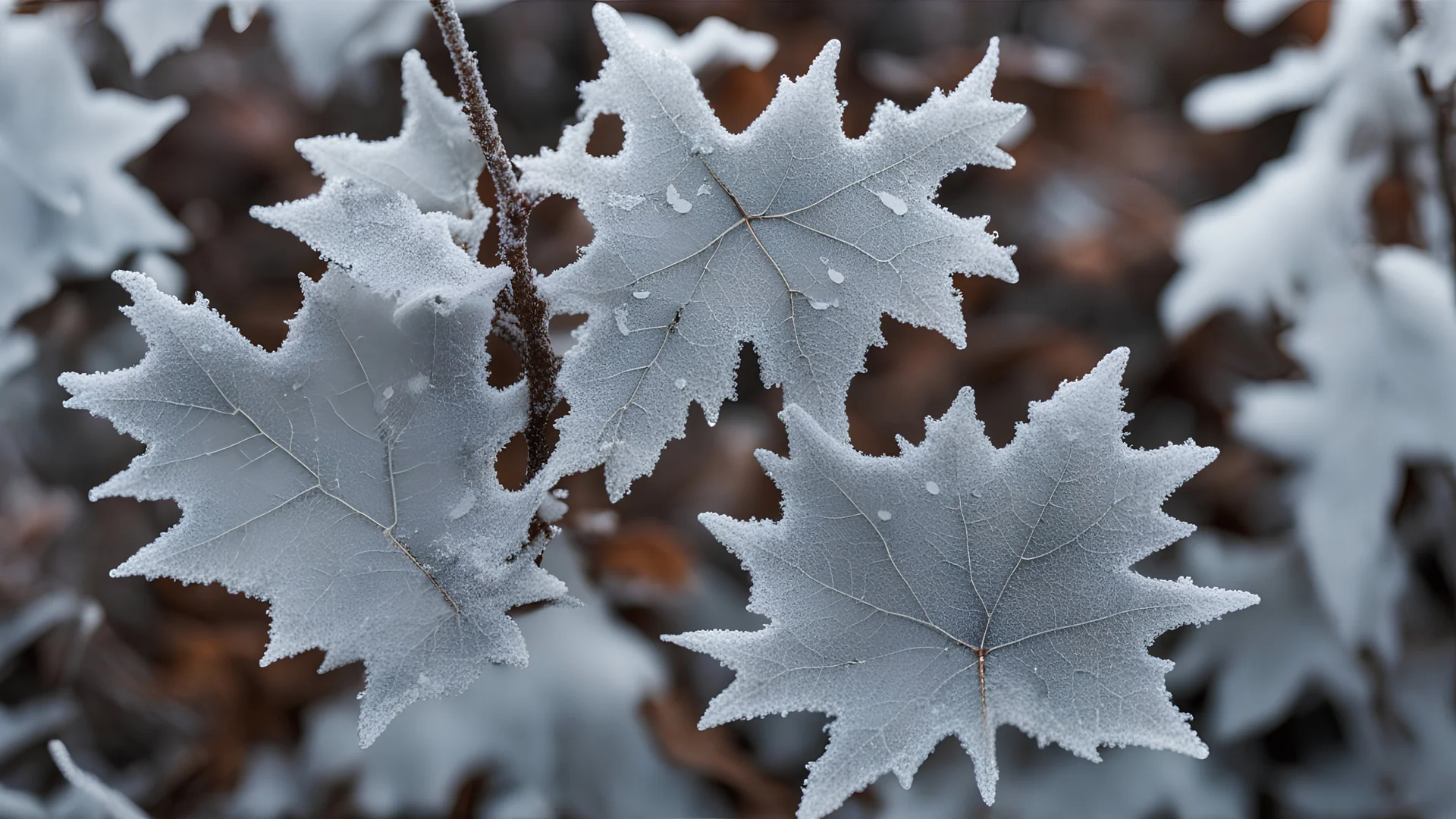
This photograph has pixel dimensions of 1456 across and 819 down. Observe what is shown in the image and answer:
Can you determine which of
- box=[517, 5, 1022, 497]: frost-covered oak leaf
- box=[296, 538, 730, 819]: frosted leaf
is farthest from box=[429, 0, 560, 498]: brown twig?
box=[296, 538, 730, 819]: frosted leaf

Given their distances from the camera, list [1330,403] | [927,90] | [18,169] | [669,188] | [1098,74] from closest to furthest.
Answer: [669,188], [18,169], [1330,403], [927,90], [1098,74]

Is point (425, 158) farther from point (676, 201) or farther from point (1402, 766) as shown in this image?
point (1402, 766)

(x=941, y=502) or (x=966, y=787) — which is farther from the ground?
(x=941, y=502)

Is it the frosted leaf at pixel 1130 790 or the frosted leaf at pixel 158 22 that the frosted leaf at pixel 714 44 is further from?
the frosted leaf at pixel 1130 790

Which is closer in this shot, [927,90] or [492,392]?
[492,392]

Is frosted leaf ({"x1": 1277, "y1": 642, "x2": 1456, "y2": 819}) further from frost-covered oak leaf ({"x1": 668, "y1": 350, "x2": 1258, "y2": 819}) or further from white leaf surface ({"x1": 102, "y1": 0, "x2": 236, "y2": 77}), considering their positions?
white leaf surface ({"x1": 102, "y1": 0, "x2": 236, "y2": 77})

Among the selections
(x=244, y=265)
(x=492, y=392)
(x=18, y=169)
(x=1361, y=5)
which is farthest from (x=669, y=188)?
(x=244, y=265)

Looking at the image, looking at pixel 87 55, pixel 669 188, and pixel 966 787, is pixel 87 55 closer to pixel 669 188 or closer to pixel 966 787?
pixel 669 188
